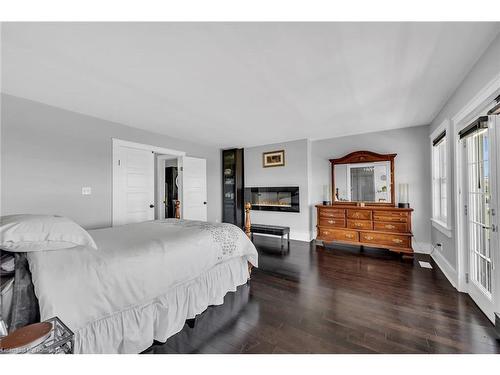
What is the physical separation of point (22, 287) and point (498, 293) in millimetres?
3332

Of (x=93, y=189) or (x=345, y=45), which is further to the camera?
(x=93, y=189)

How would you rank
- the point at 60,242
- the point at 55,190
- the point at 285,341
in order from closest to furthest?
the point at 60,242, the point at 285,341, the point at 55,190

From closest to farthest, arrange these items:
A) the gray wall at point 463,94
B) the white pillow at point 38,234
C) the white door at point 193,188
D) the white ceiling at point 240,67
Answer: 1. the white pillow at point 38,234
2. the white ceiling at point 240,67
3. the gray wall at point 463,94
4. the white door at point 193,188

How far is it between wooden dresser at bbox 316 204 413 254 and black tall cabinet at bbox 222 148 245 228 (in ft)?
7.27

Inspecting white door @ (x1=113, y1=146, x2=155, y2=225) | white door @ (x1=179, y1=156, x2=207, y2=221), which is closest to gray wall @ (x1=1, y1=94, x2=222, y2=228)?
white door @ (x1=113, y1=146, x2=155, y2=225)

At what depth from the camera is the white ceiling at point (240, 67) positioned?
1.50 metres

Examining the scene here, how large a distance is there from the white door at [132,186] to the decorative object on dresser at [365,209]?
3482mm

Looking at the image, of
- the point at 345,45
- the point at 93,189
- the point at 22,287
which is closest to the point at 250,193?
the point at 93,189

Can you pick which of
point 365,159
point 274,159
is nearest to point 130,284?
point 274,159

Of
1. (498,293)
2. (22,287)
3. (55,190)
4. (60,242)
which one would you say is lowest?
(498,293)

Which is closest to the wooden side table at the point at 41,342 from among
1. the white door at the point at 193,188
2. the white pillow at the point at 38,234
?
the white pillow at the point at 38,234

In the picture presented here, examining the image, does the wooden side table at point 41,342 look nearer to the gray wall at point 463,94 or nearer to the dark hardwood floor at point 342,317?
the dark hardwood floor at point 342,317
